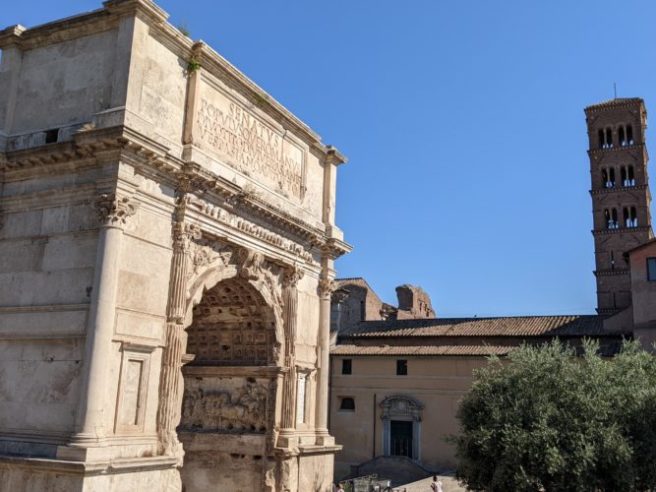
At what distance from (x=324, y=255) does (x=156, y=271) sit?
6368mm

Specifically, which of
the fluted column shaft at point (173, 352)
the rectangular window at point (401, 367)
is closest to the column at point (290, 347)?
the fluted column shaft at point (173, 352)

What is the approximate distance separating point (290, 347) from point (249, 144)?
185 inches

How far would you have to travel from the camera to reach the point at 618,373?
15.2m

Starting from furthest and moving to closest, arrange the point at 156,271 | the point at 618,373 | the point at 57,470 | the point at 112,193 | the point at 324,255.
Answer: the point at 324,255 → the point at 618,373 → the point at 156,271 → the point at 112,193 → the point at 57,470

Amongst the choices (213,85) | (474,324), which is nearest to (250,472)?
(213,85)

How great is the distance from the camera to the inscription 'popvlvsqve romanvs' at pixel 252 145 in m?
13.7

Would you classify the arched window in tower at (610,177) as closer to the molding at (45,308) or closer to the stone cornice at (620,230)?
the stone cornice at (620,230)

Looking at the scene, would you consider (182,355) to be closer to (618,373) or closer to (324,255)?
(324,255)

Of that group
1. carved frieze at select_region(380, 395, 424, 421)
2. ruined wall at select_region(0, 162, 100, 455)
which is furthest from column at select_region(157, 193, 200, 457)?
carved frieze at select_region(380, 395, 424, 421)

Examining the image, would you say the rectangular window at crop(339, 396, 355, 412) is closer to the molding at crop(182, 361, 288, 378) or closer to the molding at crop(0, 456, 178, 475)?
the molding at crop(182, 361, 288, 378)

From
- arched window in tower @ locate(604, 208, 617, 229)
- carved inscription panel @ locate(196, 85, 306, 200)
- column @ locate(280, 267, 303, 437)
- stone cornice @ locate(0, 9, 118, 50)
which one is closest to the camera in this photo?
stone cornice @ locate(0, 9, 118, 50)

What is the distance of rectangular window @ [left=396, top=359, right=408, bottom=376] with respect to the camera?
29750 millimetres

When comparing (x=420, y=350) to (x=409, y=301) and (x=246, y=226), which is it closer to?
Answer: (x=409, y=301)

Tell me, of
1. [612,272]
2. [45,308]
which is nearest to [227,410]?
[45,308]
